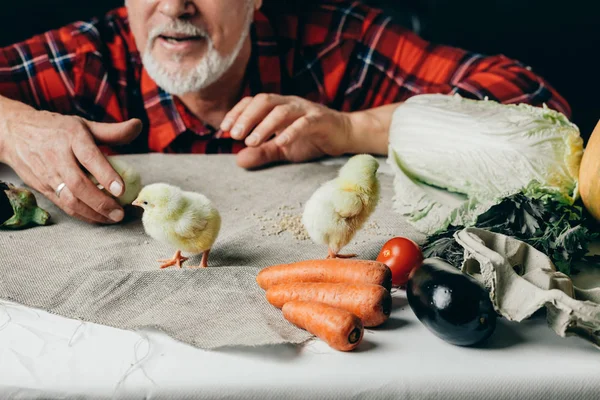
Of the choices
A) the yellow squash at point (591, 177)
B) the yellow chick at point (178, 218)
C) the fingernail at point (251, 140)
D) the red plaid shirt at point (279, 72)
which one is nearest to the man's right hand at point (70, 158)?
the yellow chick at point (178, 218)

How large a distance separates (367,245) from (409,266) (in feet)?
0.57

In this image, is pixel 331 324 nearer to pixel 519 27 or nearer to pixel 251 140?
pixel 251 140

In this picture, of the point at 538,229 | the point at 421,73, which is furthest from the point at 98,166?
the point at 421,73

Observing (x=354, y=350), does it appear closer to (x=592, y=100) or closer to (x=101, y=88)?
(x=101, y=88)

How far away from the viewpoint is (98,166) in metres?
1.28

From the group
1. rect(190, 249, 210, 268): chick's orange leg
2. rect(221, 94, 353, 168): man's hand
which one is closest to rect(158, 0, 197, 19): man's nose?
rect(221, 94, 353, 168): man's hand

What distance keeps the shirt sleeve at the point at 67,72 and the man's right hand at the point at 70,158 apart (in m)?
0.54

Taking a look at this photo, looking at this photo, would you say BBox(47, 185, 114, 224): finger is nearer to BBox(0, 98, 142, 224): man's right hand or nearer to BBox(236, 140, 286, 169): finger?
BBox(0, 98, 142, 224): man's right hand

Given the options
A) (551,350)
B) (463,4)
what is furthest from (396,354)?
(463,4)

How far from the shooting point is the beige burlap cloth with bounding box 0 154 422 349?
94 centimetres

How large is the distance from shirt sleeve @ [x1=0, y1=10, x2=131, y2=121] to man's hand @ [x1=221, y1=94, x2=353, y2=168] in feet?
1.97

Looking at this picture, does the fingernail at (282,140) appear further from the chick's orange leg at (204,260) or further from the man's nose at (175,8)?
the chick's orange leg at (204,260)

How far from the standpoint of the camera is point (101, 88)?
2064mm

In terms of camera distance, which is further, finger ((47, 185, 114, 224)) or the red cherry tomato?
finger ((47, 185, 114, 224))
